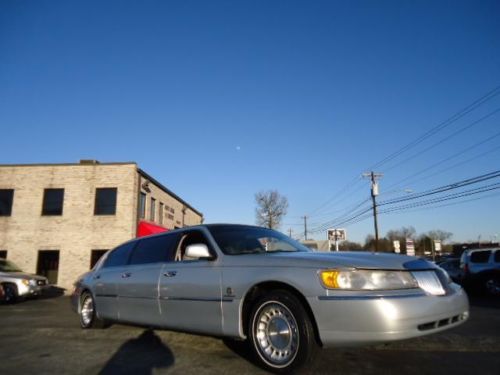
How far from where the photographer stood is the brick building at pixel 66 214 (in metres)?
21.0

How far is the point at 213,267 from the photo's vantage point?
452 cm

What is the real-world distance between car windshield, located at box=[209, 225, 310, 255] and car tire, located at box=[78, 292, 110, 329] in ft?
9.32

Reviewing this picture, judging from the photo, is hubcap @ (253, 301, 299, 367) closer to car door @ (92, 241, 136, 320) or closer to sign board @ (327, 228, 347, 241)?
car door @ (92, 241, 136, 320)

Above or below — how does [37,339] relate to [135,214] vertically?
below

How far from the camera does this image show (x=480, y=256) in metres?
14.6

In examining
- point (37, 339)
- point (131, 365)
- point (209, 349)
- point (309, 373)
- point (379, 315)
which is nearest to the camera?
point (379, 315)

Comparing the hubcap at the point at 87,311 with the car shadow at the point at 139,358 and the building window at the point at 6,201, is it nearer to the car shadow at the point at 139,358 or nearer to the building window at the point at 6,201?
the car shadow at the point at 139,358

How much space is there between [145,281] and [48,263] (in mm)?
18803

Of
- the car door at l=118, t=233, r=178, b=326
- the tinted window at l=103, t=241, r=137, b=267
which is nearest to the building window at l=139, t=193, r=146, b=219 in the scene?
the tinted window at l=103, t=241, r=137, b=267

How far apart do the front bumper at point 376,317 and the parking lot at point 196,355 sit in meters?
0.53

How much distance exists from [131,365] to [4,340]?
2951 mm

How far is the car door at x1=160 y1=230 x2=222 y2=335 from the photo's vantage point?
4.36 m

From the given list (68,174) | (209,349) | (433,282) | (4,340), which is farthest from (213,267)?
(68,174)

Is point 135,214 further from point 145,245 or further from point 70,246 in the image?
point 145,245
